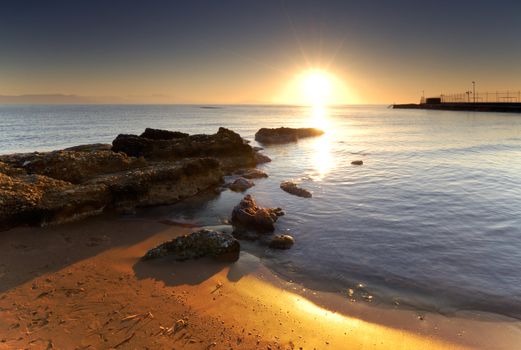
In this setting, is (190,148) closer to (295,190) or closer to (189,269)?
(295,190)

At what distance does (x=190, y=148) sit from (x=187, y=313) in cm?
1863

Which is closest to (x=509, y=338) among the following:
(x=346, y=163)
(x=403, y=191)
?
(x=403, y=191)

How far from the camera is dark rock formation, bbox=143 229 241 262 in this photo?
409 inches

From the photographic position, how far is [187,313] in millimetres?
7434

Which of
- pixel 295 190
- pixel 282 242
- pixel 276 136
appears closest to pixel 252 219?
pixel 282 242

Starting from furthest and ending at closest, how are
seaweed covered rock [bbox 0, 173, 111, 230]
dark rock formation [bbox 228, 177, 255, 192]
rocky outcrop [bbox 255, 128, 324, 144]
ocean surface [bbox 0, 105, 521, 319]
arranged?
rocky outcrop [bbox 255, 128, 324, 144] → dark rock formation [bbox 228, 177, 255, 192] → seaweed covered rock [bbox 0, 173, 111, 230] → ocean surface [bbox 0, 105, 521, 319]

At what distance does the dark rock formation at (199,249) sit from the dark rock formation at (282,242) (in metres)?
1.50

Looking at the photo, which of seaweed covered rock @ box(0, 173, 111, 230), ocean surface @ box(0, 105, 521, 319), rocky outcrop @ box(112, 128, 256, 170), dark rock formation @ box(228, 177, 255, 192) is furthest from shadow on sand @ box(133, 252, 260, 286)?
rocky outcrop @ box(112, 128, 256, 170)

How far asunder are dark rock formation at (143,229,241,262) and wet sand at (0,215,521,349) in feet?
1.15

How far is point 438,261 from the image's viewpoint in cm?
1061

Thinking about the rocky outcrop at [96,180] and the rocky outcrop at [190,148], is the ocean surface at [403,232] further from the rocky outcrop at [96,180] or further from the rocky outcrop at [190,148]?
the rocky outcrop at [190,148]

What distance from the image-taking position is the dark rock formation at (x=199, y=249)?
10.4m

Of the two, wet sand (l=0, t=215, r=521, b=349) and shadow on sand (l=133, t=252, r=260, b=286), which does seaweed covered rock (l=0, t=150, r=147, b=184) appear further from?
shadow on sand (l=133, t=252, r=260, b=286)

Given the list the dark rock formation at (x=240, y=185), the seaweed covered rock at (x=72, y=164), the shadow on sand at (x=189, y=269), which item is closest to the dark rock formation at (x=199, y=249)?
the shadow on sand at (x=189, y=269)
